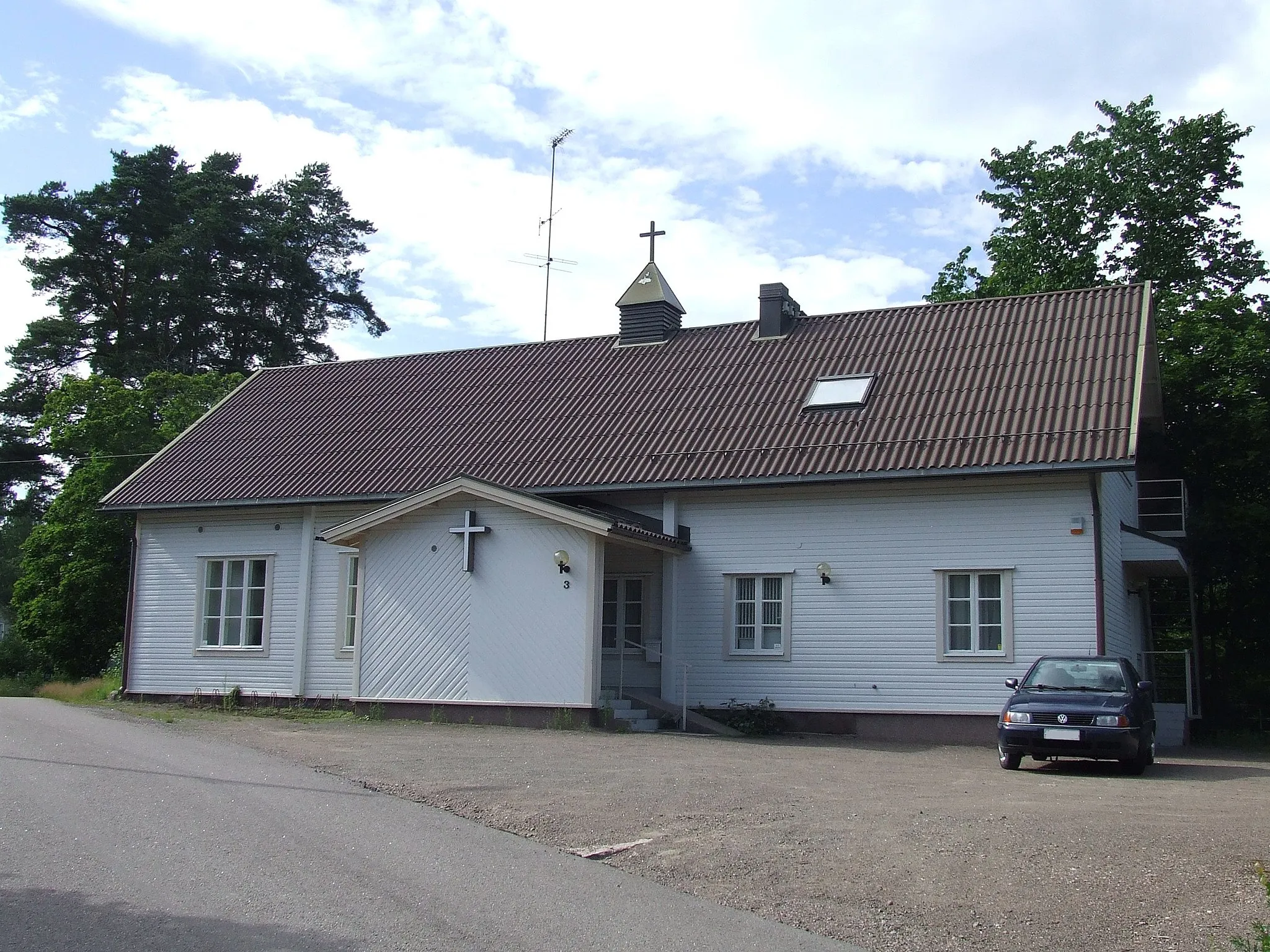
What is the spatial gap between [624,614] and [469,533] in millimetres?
3402

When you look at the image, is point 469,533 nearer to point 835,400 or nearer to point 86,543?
point 835,400

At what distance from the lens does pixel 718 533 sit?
68.7 ft

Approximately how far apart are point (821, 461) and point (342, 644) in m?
9.36

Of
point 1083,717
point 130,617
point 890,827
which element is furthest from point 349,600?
point 890,827

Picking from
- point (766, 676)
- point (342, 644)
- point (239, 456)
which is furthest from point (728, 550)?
point (239, 456)

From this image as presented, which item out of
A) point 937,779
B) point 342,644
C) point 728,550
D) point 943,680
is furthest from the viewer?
point 342,644

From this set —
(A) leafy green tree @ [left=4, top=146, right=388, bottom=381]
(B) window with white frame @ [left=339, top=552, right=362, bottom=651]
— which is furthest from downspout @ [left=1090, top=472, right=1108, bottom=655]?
(A) leafy green tree @ [left=4, top=146, right=388, bottom=381]

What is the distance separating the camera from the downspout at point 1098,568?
59.6 feet

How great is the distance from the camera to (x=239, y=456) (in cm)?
2580

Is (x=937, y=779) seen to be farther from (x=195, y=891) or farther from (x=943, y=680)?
(x=195, y=891)

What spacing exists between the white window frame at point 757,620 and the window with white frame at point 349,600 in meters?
6.84

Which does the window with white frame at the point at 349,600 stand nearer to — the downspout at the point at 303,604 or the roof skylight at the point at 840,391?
the downspout at the point at 303,604

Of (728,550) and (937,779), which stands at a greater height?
(728,550)

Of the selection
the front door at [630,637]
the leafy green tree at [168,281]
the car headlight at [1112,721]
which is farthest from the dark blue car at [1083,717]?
the leafy green tree at [168,281]
